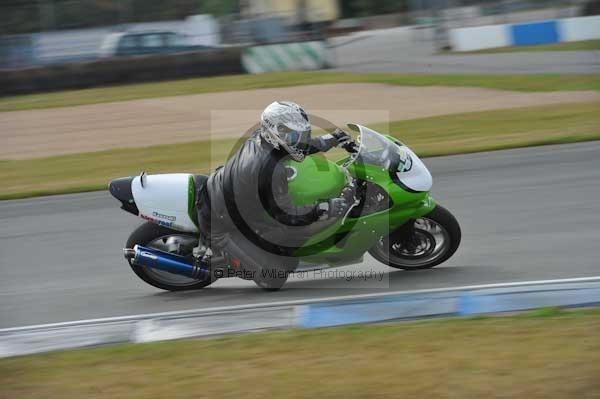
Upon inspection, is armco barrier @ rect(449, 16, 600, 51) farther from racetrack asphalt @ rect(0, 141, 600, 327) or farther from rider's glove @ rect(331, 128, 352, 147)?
rider's glove @ rect(331, 128, 352, 147)

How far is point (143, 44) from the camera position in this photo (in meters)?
22.9

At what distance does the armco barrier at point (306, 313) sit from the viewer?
19.5 feet

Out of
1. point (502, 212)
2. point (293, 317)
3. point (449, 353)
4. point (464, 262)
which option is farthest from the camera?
point (502, 212)

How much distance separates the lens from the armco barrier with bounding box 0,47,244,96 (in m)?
22.1

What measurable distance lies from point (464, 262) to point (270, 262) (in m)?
1.65

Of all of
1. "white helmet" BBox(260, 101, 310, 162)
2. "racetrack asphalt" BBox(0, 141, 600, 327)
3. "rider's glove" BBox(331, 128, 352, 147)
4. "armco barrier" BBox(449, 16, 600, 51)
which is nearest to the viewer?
"white helmet" BBox(260, 101, 310, 162)

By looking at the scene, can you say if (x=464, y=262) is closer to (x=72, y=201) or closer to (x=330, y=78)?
(x=72, y=201)

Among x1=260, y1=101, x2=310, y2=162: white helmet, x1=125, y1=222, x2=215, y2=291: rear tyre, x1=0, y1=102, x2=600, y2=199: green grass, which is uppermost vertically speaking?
x1=260, y1=101, x2=310, y2=162: white helmet

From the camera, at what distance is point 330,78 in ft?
67.7

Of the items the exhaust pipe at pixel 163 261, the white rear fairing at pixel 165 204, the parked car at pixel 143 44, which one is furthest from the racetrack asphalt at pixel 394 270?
the parked car at pixel 143 44

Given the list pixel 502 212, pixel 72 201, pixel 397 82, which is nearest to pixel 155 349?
pixel 502 212

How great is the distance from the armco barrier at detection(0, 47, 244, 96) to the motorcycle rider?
16271 millimetres

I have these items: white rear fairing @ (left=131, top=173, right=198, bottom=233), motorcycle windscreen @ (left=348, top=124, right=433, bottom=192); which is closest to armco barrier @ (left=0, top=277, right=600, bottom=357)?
white rear fairing @ (left=131, top=173, right=198, bottom=233)

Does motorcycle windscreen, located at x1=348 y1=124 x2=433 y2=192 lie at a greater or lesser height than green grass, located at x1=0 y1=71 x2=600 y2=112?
greater
